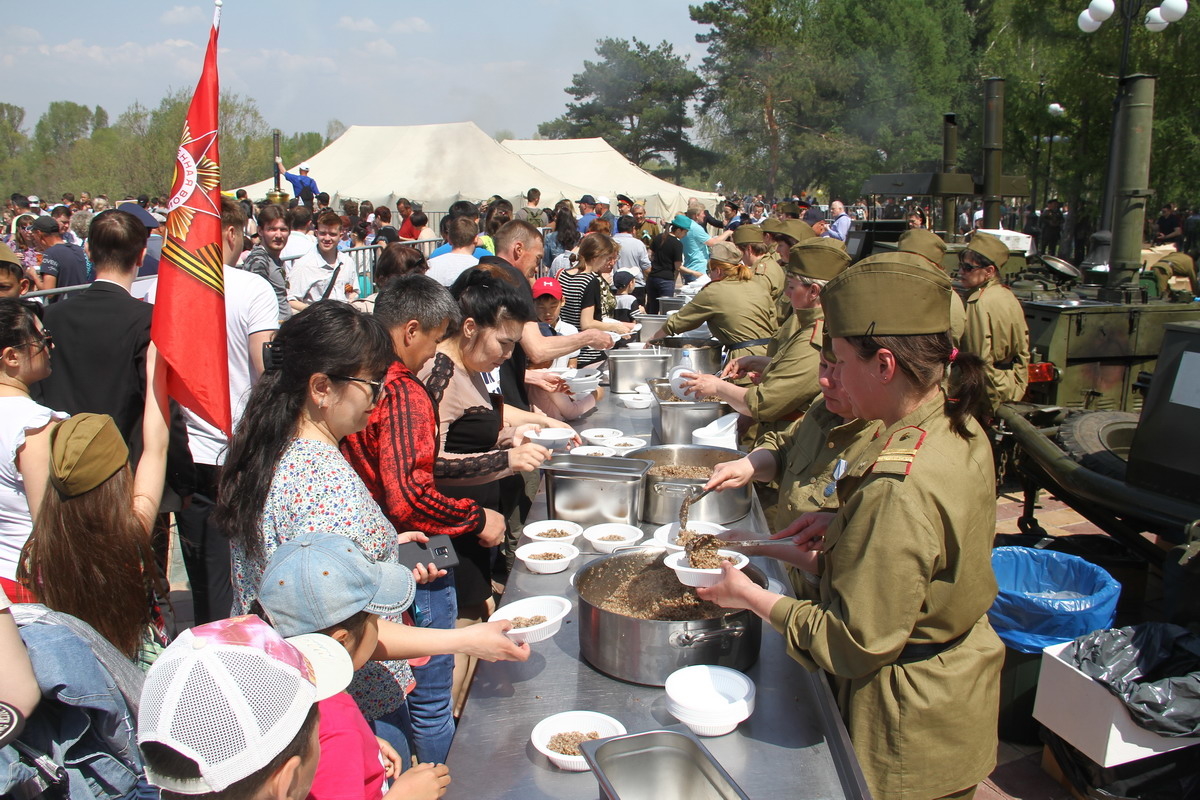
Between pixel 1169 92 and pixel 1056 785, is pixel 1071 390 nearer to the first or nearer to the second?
pixel 1056 785

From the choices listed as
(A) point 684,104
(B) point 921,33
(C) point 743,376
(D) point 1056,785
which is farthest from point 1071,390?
(A) point 684,104

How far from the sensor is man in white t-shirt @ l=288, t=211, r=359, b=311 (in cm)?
683

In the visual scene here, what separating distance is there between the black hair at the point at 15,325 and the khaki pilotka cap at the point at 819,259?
271 cm

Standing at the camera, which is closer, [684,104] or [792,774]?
[792,774]

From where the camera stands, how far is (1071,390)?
19.7ft

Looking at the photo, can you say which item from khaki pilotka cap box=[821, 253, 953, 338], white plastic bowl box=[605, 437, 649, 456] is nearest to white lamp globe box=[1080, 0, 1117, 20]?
white plastic bowl box=[605, 437, 649, 456]

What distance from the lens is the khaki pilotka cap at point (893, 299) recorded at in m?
1.60

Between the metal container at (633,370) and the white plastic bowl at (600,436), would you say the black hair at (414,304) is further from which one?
the metal container at (633,370)

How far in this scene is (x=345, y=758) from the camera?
1.46 meters

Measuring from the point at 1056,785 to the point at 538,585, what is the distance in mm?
2146

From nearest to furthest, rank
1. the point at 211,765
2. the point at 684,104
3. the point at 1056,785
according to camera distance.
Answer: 1. the point at 211,765
2. the point at 1056,785
3. the point at 684,104

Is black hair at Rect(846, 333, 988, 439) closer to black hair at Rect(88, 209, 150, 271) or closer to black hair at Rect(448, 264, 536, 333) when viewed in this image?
black hair at Rect(448, 264, 536, 333)

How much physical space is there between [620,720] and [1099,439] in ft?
12.3

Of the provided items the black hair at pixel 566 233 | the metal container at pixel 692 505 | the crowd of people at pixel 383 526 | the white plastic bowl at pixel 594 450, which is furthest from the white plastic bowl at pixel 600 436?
the black hair at pixel 566 233
